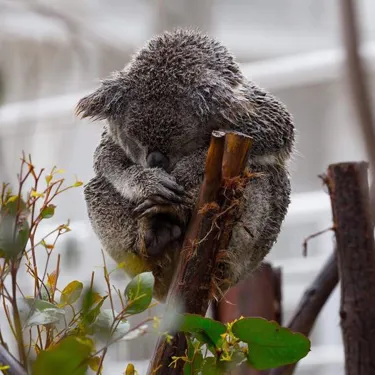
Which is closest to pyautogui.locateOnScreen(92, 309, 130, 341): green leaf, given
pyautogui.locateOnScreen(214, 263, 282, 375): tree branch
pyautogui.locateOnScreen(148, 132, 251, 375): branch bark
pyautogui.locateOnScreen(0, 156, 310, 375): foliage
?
pyautogui.locateOnScreen(0, 156, 310, 375): foliage

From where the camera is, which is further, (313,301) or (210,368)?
(313,301)

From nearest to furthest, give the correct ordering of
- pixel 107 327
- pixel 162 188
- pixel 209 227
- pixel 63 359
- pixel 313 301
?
pixel 63 359
pixel 107 327
pixel 209 227
pixel 162 188
pixel 313 301

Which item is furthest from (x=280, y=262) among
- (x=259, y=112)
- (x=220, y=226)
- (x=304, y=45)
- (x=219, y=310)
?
(x=220, y=226)

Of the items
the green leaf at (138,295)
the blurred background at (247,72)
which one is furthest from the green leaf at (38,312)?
the blurred background at (247,72)

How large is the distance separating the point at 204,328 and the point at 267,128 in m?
0.88

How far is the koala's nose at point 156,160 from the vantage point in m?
Answer: 1.99

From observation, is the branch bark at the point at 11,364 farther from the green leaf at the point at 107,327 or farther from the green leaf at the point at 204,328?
the green leaf at the point at 204,328

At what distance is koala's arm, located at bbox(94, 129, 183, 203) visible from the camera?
6.09 ft

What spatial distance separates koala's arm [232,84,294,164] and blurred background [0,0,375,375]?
2.78 metres

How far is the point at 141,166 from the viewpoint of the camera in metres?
2.04

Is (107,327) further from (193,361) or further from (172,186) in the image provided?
(172,186)

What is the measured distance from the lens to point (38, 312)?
128 cm

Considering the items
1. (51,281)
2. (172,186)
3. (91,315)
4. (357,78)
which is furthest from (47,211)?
(357,78)

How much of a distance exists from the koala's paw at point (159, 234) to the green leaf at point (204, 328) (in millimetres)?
524
